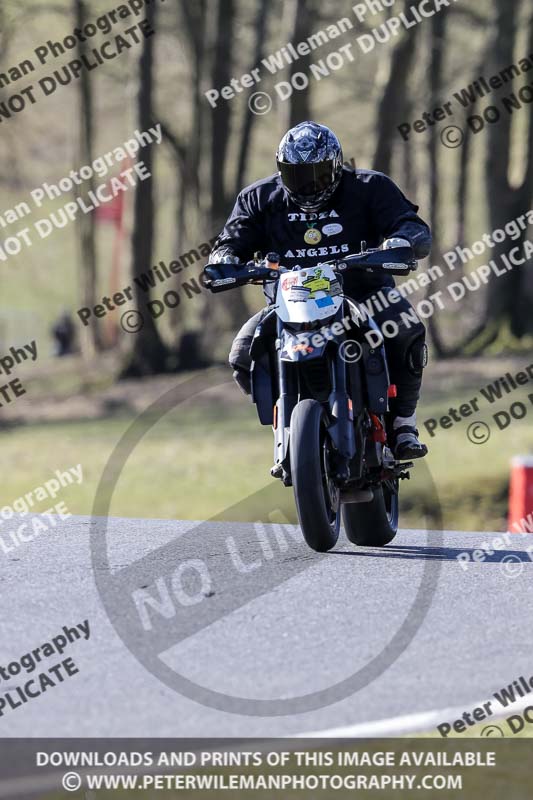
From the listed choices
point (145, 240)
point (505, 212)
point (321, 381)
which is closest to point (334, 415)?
point (321, 381)

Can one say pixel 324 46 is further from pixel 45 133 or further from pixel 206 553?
pixel 206 553

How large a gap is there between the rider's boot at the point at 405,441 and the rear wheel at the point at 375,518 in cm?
22

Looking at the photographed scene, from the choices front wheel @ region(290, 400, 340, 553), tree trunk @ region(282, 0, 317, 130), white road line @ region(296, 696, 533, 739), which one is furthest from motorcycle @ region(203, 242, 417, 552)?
tree trunk @ region(282, 0, 317, 130)

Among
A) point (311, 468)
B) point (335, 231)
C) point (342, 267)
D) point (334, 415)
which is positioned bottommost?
point (311, 468)

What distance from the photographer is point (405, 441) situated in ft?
24.9

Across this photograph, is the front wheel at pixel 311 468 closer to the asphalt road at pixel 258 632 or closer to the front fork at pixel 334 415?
the front fork at pixel 334 415

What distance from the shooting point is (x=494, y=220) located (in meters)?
24.7

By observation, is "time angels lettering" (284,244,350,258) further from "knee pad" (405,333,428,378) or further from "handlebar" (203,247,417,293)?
"knee pad" (405,333,428,378)

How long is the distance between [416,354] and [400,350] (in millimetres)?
104

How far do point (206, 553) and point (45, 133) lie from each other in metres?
33.3

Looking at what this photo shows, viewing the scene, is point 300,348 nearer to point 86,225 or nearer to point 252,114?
point 252,114

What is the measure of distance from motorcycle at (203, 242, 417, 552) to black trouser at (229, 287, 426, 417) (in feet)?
0.43

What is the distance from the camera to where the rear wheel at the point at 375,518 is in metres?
7.71

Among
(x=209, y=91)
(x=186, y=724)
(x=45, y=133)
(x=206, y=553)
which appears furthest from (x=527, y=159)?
(x=186, y=724)
